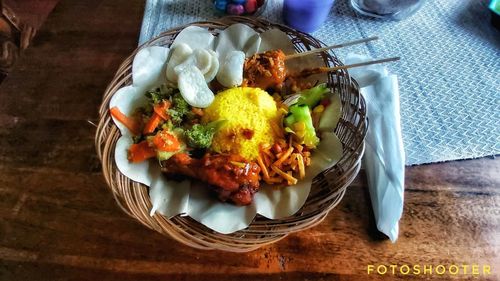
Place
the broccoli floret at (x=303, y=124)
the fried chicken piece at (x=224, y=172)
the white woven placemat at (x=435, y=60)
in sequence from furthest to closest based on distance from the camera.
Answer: the white woven placemat at (x=435, y=60) < the broccoli floret at (x=303, y=124) < the fried chicken piece at (x=224, y=172)

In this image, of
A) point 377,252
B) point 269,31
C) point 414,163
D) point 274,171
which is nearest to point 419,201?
point 414,163

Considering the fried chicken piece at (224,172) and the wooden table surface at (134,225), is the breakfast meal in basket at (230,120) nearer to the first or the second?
the fried chicken piece at (224,172)

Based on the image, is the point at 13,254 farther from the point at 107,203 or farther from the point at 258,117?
the point at 258,117

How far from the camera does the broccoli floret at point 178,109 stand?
140 cm

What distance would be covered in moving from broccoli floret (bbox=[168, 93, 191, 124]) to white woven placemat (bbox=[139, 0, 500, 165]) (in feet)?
1.94

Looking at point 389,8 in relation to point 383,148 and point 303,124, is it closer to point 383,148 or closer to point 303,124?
point 383,148

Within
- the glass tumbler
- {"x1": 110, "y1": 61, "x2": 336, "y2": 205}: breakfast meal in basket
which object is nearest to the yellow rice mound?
{"x1": 110, "y1": 61, "x2": 336, "y2": 205}: breakfast meal in basket

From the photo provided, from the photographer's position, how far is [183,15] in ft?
6.72

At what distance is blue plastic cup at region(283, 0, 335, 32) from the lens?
184cm

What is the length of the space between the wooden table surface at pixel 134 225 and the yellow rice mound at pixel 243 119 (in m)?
0.38

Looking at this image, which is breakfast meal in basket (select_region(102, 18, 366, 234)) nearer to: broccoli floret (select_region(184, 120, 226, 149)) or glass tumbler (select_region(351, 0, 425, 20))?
broccoli floret (select_region(184, 120, 226, 149))

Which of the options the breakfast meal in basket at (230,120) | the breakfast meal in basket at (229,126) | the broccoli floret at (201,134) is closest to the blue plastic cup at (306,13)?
the breakfast meal in basket at (229,126)

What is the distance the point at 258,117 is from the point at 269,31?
421mm

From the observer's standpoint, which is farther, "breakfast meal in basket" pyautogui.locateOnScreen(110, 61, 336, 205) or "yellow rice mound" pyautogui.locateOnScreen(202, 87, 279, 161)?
"yellow rice mound" pyautogui.locateOnScreen(202, 87, 279, 161)
